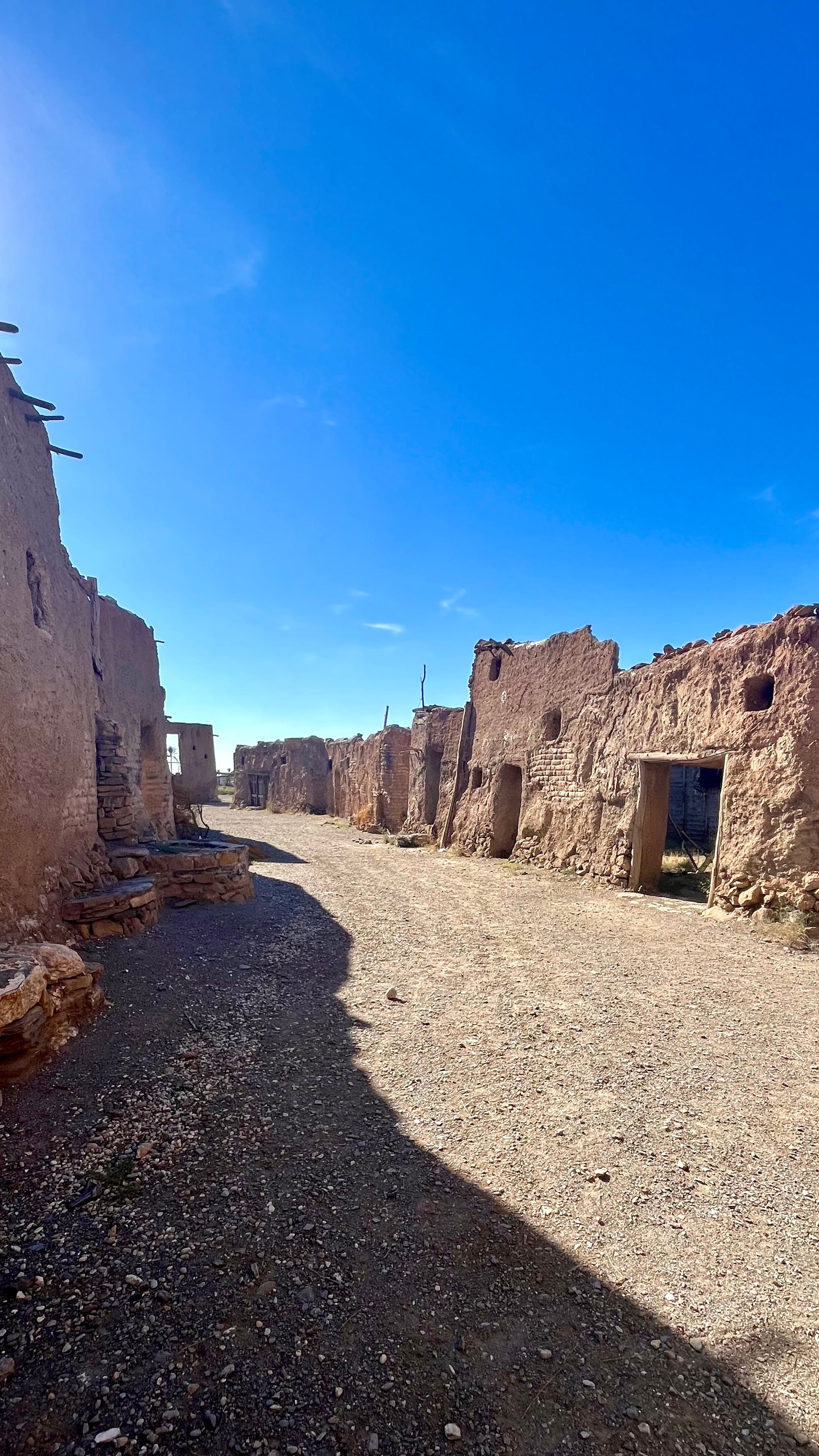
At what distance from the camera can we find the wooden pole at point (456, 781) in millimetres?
16562

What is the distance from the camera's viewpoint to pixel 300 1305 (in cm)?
231

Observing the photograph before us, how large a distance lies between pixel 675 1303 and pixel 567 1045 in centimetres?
224

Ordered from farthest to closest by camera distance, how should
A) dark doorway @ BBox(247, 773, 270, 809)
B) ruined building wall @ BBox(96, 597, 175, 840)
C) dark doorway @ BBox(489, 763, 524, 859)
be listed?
dark doorway @ BBox(247, 773, 270, 809) < dark doorway @ BBox(489, 763, 524, 859) < ruined building wall @ BBox(96, 597, 175, 840)

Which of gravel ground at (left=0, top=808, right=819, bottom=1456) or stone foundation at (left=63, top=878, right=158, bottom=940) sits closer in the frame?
gravel ground at (left=0, top=808, right=819, bottom=1456)

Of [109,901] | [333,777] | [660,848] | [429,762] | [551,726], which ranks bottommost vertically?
[109,901]

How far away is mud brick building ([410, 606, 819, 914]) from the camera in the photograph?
849 cm

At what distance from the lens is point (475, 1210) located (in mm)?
2889

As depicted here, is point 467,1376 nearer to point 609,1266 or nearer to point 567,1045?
point 609,1266

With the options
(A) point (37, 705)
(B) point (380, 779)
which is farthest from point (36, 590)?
(B) point (380, 779)

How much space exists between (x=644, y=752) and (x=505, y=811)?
15.8 feet

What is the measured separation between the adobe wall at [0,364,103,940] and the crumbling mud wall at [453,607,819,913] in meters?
8.55

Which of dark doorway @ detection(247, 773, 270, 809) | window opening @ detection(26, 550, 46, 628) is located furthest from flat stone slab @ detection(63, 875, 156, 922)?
dark doorway @ detection(247, 773, 270, 809)

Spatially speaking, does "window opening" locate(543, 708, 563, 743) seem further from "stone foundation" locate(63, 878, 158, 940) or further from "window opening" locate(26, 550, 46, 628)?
"window opening" locate(26, 550, 46, 628)

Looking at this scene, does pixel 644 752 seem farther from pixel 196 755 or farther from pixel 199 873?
pixel 196 755
